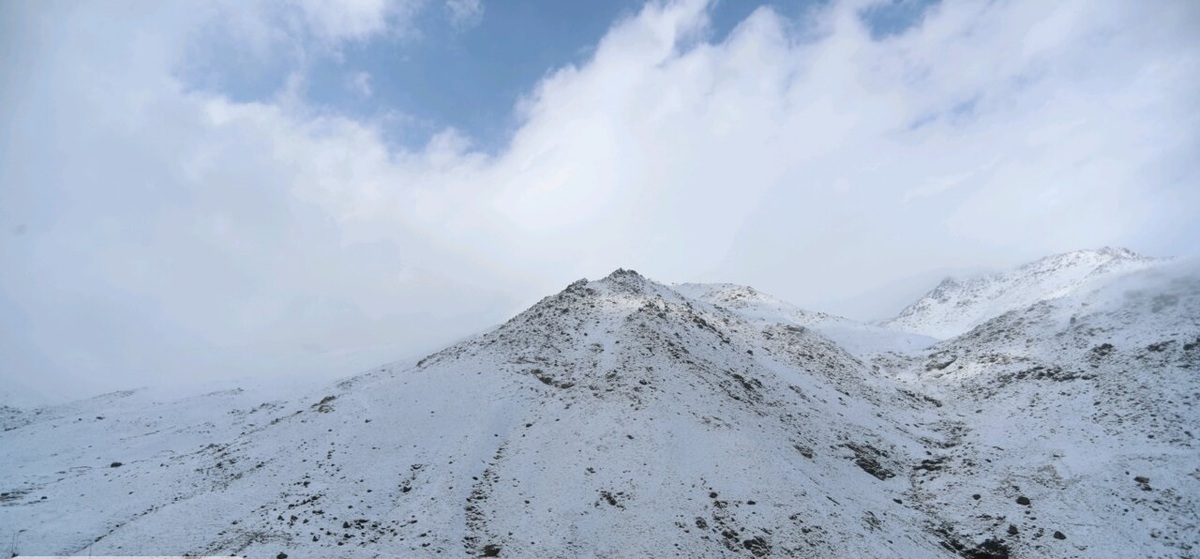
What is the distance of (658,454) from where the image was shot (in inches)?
1013

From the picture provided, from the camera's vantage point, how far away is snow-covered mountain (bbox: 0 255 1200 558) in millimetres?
21812

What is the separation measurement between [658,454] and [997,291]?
121m

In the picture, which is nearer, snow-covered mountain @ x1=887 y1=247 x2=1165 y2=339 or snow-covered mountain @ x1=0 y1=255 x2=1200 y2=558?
snow-covered mountain @ x1=0 y1=255 x2=1200 y2=558

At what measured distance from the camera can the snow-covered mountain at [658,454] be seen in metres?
21.8

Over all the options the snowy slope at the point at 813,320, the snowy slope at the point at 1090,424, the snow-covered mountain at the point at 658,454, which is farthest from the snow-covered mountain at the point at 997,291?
the snow-covered mountain at the point at 658,454

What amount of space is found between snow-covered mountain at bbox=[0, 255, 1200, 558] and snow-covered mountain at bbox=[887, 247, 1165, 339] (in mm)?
64914

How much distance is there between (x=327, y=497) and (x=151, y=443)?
1971cm

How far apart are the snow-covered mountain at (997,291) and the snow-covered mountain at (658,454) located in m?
64.9

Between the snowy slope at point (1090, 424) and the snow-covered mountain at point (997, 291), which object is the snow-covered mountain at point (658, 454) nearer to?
the snowy slope at point (1090, 424)

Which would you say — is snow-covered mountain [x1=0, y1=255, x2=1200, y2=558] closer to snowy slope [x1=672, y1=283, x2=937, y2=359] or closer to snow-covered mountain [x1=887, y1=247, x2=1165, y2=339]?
snowy slope [x1=672, y1=283, x2=937, y2=359]

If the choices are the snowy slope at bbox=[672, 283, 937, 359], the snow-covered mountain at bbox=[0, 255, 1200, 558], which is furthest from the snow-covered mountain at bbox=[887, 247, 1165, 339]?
the snow-covered mountain at bbox=[0, 255, 1200, 558]

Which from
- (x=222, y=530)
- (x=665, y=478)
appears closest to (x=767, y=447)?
(x=665, y=478)

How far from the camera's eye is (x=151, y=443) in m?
35.0

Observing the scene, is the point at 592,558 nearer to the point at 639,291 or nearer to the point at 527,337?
the point at 527,337
